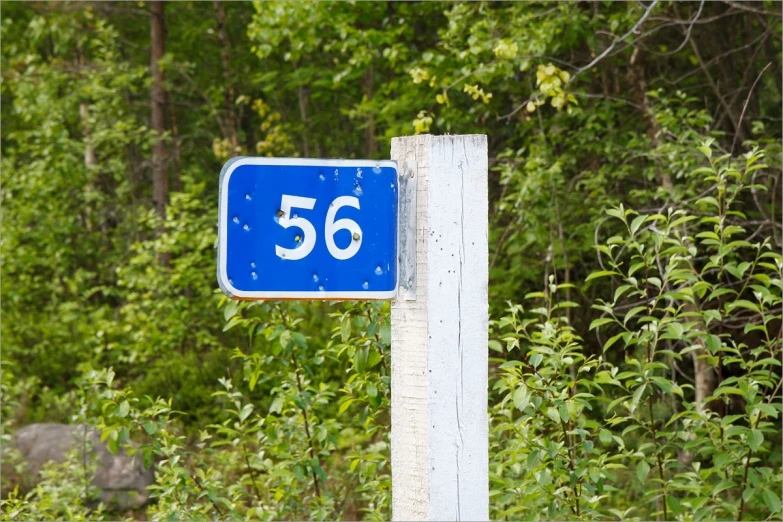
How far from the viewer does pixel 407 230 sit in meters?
1.70

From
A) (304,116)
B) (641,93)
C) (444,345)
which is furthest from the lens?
(304,116)

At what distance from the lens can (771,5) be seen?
18.4 ft

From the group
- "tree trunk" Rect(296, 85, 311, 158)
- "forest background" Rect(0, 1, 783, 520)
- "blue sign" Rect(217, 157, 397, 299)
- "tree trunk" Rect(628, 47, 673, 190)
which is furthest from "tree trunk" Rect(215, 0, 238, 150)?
"blue sign" Rect(217, 157, 397, 299)

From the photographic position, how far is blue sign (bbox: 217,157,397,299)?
1631mm

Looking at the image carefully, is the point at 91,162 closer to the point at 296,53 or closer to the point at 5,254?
the point at 5,254

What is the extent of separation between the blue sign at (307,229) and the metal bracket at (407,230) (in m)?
0.02

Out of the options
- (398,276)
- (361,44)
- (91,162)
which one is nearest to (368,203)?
(398,276)

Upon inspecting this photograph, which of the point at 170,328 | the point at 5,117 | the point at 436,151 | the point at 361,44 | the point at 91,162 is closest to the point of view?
the point at 436,151

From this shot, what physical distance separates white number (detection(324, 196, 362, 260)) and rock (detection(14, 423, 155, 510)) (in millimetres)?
5657

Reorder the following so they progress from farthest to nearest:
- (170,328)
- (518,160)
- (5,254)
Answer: (5,254) → (170,328) → (518,160)

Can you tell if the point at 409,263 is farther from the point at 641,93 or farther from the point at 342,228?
the point at 641,93

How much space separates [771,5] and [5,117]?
Result: 1366 cm

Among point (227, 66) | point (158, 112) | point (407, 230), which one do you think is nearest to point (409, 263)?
point (407, 230)

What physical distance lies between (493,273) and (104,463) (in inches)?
153
